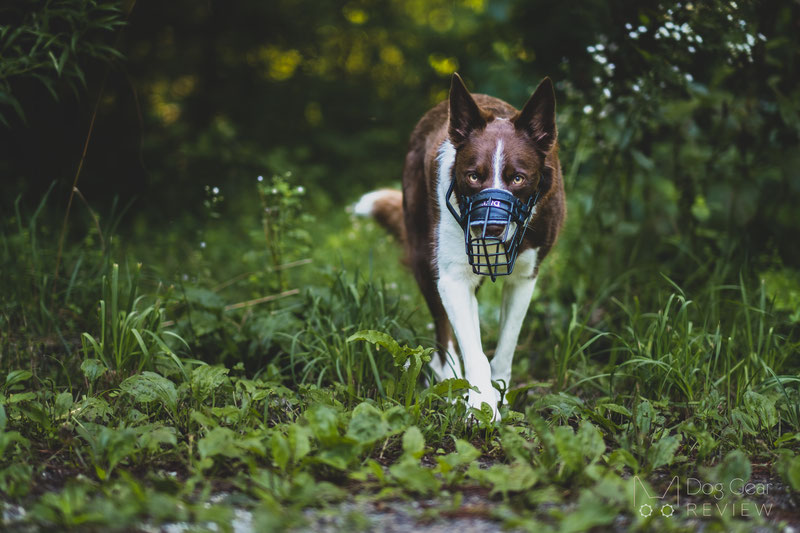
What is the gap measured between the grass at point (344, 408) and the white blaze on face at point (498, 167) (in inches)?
29.6

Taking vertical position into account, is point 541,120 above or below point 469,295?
above

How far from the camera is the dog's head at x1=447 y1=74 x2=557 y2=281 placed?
279cm

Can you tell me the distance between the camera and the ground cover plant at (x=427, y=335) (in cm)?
219

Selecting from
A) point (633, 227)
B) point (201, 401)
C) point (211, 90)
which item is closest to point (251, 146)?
point (211, 90)

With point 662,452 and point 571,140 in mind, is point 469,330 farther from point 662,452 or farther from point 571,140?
point 571,140

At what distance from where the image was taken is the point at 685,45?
13.4 ft

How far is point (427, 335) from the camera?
13.1 ft

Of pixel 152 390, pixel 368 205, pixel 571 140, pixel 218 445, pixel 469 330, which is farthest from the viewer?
pixel 571 140

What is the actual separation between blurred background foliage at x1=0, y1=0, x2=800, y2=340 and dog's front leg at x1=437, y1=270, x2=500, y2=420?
123 centimetres

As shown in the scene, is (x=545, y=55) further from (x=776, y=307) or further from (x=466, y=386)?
(x=466, y=386)

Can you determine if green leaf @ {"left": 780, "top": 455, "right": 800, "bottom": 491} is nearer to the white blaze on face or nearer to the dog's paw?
the dog's paw

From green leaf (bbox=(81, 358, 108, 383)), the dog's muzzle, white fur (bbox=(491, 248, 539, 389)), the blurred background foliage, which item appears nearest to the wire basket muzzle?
the dog's muzzle

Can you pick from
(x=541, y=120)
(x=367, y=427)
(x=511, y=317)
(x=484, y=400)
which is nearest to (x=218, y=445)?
(x=367, y=427)

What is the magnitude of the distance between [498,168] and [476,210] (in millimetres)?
217
